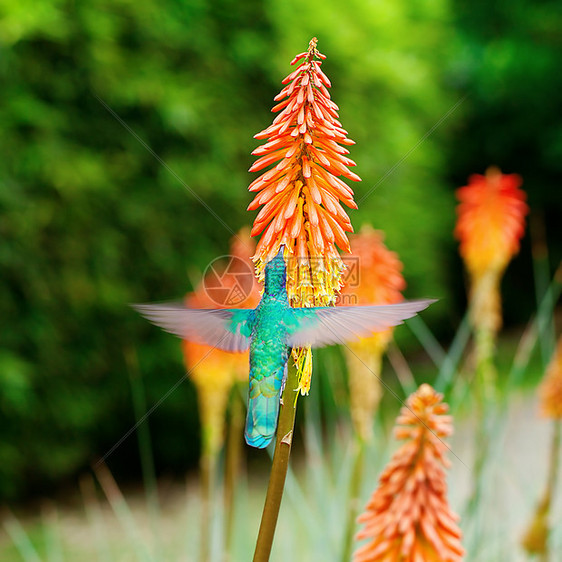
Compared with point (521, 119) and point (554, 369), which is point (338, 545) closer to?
point (554, 369)

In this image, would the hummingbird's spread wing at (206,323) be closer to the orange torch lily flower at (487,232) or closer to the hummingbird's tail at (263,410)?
the hummingbird's tail at (263,410)

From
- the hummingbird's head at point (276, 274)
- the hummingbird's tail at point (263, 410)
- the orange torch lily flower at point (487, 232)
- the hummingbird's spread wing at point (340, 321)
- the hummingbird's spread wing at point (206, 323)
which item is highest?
the orange torch lily flower at point (487, 232)

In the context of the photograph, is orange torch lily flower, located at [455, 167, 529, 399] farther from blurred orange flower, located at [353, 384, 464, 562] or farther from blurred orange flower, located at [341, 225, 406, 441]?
blurred orange flower, located at [353, 384, 464, 562]

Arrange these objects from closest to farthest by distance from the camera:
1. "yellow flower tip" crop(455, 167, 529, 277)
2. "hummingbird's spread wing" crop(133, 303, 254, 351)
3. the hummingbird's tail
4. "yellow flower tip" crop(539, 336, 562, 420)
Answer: the hummingbird's tail → "hummingbird's spread wing" crop(133, 303, 254, 351) → "yellow flower tip" crop(539, 336, 562, 420) → "yellow flower tip" crop(455, 167, 529, 277)

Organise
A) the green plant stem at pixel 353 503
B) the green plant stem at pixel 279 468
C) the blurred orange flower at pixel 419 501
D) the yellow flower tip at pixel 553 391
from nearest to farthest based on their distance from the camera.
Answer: the green plant stem at pixel 279 468, the blurred orange flower at pixel 419 501, the green plant stem at pixel 353 503, the yellow flower tip at pixel 553 391

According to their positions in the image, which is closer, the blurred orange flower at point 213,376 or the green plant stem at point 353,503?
the green plant stem at point 353,503

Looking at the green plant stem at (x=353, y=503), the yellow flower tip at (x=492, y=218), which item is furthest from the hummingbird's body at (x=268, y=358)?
the yellow flower tip at (x=492, y=218)

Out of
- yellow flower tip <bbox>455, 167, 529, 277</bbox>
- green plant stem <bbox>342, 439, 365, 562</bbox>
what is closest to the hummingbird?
green plant stem <bbox>342, 439, 365, 562</bbox>
